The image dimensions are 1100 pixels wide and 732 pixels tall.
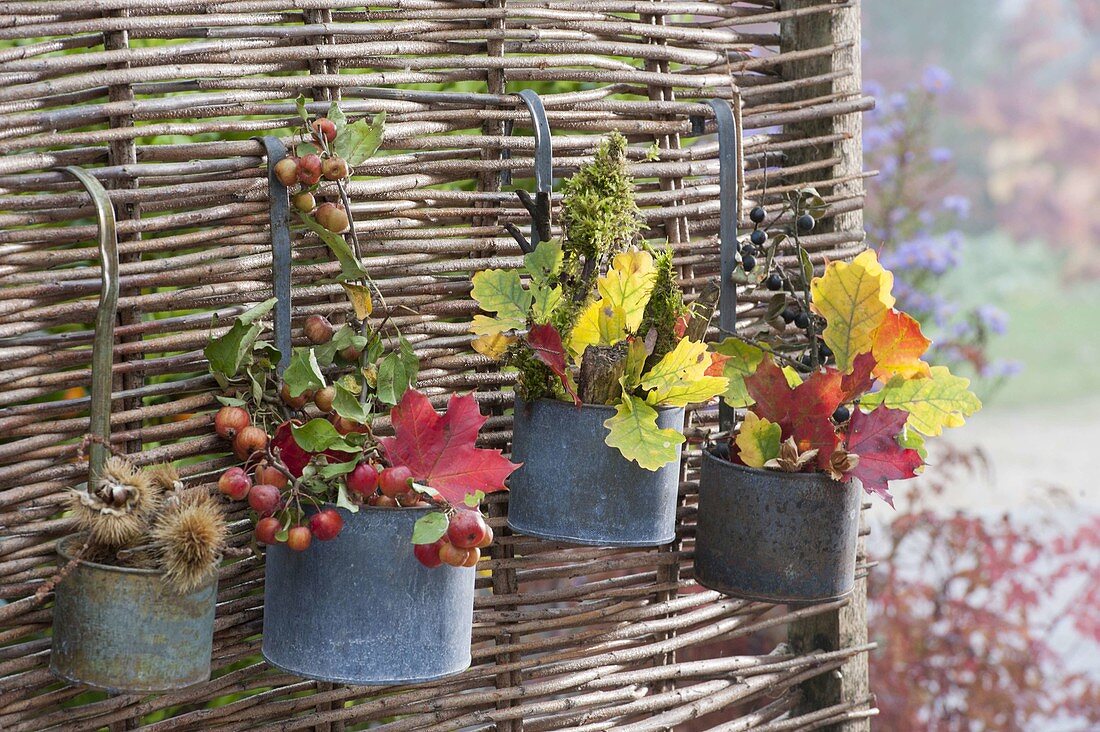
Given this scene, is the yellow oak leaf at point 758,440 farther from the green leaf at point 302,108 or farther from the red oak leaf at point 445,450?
the green leaf at point 302,108

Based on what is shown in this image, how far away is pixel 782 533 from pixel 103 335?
709 mm

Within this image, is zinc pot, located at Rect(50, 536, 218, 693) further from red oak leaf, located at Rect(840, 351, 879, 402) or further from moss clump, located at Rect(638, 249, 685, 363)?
red oak leaf, located at Rect(840, 351, 879, 402)

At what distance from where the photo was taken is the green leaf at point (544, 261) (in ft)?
3.90

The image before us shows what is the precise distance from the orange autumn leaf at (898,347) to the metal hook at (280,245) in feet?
1.99

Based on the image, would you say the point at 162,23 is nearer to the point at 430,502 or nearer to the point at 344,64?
the point at 344,64

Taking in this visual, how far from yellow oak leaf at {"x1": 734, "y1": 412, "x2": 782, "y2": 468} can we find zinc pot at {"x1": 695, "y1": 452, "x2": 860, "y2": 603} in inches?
0.5

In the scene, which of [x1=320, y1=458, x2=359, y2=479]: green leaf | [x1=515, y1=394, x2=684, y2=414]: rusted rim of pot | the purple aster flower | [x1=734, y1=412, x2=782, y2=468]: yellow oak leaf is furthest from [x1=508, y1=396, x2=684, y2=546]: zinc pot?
the purple aster flower

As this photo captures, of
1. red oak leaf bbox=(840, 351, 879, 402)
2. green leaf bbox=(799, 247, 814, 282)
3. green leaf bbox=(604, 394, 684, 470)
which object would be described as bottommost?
green leaf bbox=(604, 394, 684, 470)

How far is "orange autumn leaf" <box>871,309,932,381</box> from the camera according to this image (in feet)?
4.13

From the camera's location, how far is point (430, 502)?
3.51 feet

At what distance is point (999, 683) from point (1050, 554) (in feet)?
1.07

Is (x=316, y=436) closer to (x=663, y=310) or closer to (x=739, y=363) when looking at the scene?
(x=663, y=310)

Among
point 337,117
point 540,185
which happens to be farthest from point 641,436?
point 337,117

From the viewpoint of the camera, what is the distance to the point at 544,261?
1.19 m
